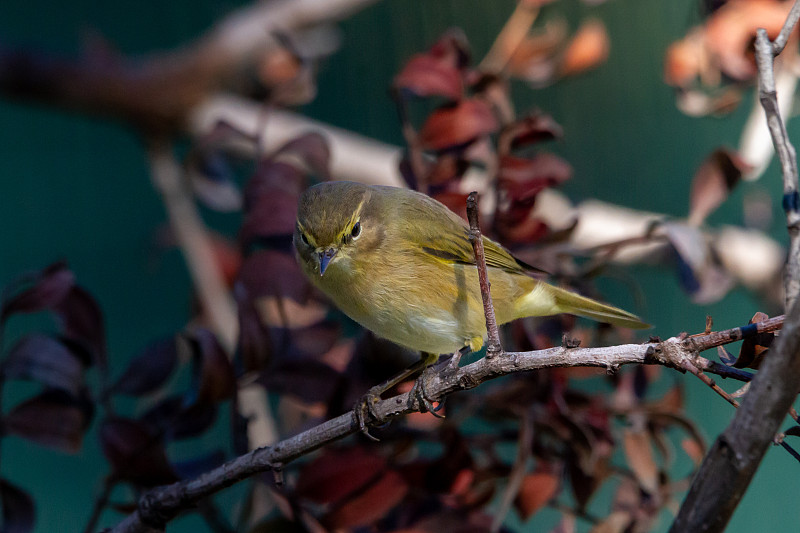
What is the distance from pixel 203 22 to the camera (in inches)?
165

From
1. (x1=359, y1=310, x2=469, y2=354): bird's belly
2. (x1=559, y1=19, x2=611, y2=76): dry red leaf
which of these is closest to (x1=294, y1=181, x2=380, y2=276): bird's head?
(x1=359, y1=310, x2=469, y2=354): bird's belly

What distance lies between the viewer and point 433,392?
883mm

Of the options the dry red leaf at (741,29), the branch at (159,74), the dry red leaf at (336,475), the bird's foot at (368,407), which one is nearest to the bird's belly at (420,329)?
the bird's foot at (368,407)

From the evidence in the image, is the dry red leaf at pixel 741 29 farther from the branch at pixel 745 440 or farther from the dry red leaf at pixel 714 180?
the branch at pixel 745 440

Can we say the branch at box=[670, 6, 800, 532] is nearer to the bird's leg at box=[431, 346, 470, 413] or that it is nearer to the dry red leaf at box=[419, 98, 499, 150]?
the bird's leg at box=[431, 346, 470, 413]

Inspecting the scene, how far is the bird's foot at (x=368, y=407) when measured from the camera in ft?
3.34

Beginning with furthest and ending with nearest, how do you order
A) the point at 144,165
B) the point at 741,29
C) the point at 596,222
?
the point at 144,165
the point at 596,222
the point at 741,29

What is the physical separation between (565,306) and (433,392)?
0.58 meters

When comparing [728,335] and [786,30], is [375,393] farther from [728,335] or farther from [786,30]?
[786,30]

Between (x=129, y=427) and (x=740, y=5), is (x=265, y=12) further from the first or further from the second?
(x=129, y=427)

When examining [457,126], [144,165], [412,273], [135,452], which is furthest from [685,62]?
[144,165]

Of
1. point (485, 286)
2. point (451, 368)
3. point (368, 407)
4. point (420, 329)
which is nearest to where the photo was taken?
point (485, 286)

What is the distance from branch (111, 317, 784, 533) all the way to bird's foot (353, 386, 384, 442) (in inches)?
0.5

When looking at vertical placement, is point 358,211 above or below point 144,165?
above
